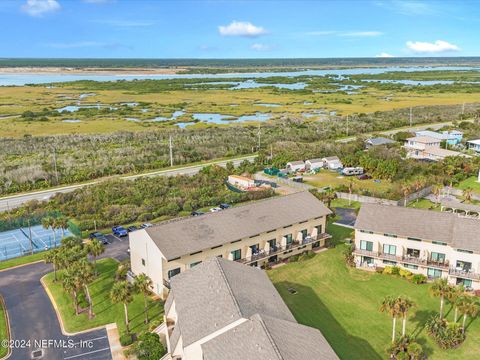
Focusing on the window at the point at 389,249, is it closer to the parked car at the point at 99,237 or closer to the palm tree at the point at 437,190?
the palm tree at the point at 437,190

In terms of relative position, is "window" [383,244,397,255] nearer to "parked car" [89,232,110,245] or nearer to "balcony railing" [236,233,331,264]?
"balcony railing" [236,233,331,264]

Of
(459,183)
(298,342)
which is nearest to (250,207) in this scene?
(298,342)

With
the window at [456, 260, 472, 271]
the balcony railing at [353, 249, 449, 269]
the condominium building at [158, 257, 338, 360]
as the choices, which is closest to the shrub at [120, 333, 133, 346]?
the condominium building at [158, 257, 338, 360]

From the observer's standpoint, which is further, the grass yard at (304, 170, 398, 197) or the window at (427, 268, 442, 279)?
the grass yard at (304, 170, 398, 197)

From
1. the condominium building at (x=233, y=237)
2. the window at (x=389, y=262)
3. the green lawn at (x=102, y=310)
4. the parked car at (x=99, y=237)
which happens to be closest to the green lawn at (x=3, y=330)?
the green lawn at (x=102, y=310)

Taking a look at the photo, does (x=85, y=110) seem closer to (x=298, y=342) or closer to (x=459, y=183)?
(x=459, y=183)

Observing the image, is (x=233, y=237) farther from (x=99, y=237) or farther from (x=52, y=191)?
(x=52, y=191)
